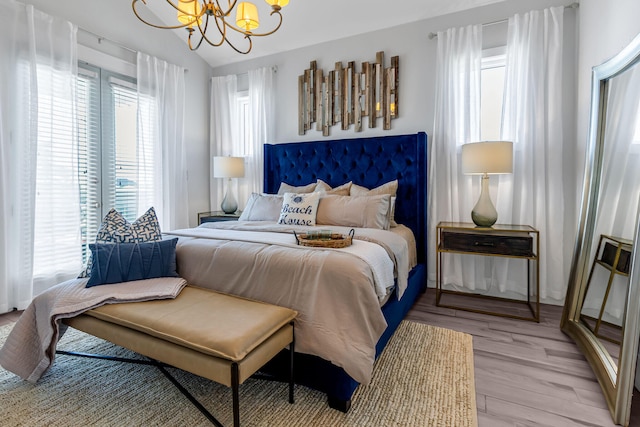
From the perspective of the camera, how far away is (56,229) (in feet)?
10.1

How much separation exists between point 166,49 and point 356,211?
3.29 m

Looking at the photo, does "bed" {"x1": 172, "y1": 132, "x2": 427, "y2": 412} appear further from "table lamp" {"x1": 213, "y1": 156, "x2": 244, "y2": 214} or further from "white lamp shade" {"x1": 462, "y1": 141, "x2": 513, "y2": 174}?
"white lamp shade" {"x1": 462, "y1": 141, "x2": 513, "y2": 174}

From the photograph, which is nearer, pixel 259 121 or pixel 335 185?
pixel 335 185

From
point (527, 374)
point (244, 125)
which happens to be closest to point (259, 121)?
point (244, 125)

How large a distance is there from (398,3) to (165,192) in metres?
3.40

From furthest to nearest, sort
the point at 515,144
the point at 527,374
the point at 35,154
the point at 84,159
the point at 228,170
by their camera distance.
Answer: the point at 228,170, the point at 84,159, the point at 515,144, the point at 35,154, the point at 527,374

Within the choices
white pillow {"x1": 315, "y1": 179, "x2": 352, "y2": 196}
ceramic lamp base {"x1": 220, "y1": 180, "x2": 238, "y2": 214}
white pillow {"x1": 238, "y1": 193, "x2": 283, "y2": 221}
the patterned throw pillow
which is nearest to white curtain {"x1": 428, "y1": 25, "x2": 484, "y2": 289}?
white pillow {"x1": 315, "y1": 179, "x2": 352, "y2": 196}

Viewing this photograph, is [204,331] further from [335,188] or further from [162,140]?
[162,140]

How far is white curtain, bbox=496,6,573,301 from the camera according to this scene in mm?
2918

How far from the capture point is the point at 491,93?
3.24 meters

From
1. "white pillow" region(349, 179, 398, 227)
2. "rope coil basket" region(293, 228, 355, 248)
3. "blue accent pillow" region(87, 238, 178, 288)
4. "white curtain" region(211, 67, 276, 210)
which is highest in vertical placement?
"white curtain" region(211, 67, 276, 210)

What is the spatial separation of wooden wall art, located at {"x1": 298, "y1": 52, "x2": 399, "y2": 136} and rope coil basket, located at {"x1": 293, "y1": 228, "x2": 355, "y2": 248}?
78.7 inches

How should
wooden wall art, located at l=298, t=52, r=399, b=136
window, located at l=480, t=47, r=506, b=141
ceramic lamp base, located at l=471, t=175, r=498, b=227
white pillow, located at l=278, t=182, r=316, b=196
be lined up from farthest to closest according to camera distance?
white pillow, located at l=278, t=182, r=316, b=196 < wooden wall art, located at l=298, t=52, r=399, b=136 < window, located at l=480, t=47, r=506, b=141 < ceramic lamp base, located at l=471, t=175, r=498, b=227

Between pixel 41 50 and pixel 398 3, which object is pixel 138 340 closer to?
pixel 41 50
